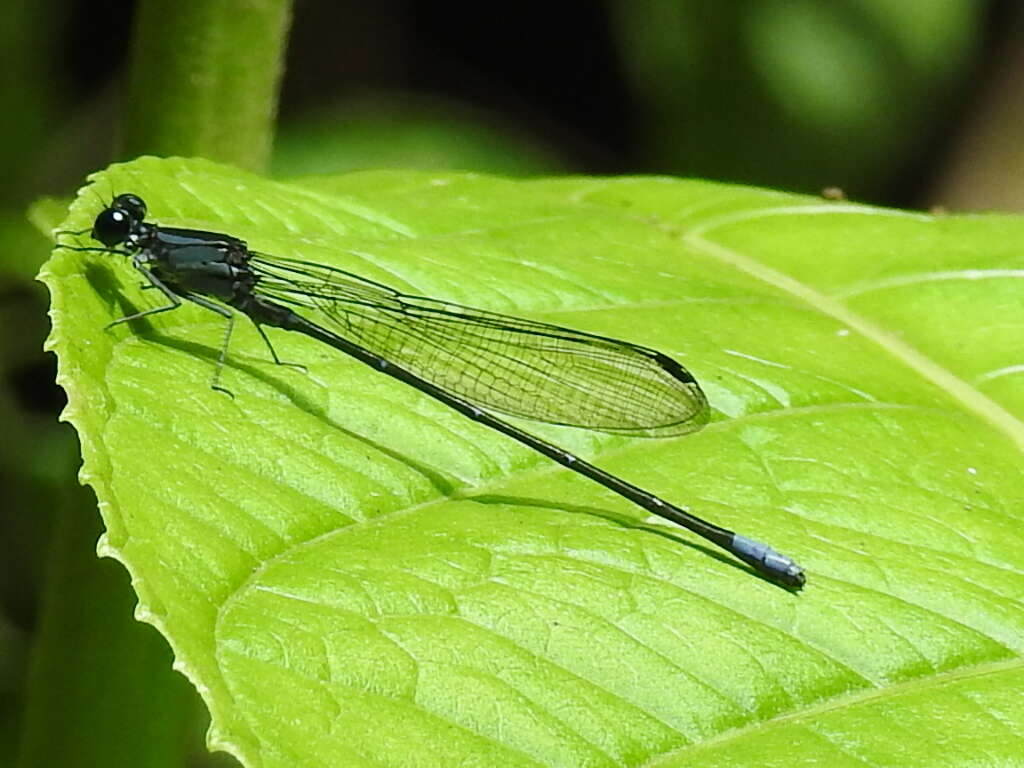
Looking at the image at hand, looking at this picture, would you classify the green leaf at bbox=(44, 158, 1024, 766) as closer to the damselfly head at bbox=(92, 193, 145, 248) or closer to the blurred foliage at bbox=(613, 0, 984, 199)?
the damselfly head at bbox=(92, 193, 145, 248)

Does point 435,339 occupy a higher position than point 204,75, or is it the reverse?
point 204,75

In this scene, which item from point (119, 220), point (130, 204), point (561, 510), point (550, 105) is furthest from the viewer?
point (550, 105)

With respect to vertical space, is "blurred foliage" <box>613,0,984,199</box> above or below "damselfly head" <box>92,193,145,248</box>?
above

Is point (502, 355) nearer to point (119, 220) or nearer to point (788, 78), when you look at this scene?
point (119, 220)

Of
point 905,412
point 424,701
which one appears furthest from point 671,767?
point 905,412

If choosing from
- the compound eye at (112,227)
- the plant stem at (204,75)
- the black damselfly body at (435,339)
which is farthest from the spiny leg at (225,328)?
the plant stem at (204,75)

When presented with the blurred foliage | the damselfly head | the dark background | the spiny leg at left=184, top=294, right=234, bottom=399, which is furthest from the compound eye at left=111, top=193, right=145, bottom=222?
the blurred foliage

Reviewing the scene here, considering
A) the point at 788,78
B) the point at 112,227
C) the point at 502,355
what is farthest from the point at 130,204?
the point at 788,78
